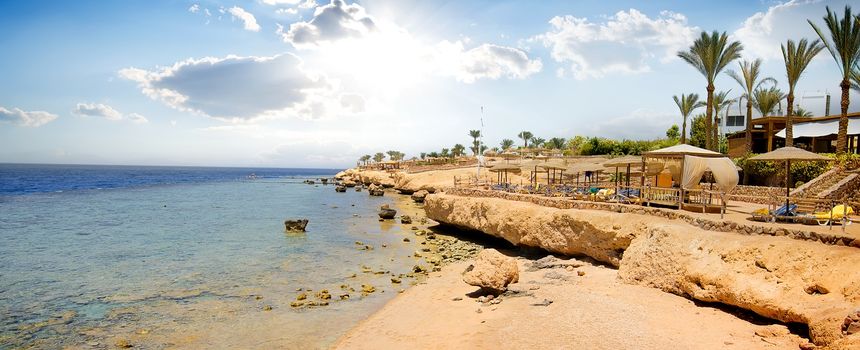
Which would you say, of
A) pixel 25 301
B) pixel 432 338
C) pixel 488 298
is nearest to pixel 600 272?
pixel 488 298

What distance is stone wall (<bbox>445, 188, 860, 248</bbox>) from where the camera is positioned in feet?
37.4

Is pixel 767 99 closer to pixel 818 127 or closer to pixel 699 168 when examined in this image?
pixel 818 127

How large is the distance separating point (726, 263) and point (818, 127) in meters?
33.3

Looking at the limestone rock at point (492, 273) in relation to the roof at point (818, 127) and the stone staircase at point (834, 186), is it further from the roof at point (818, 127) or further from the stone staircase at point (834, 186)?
the roof at point (818, 127)

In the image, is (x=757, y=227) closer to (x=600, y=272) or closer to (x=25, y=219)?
(x=600, y=272)

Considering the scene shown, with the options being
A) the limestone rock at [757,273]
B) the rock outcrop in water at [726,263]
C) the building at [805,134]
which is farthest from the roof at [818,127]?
the limestone rock at [757,273]

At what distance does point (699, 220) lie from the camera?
1470 cm

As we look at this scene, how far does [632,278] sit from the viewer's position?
14.4 metres

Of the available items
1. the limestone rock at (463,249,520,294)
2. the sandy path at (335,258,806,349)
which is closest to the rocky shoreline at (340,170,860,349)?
the sandy path at (335,258,806,349)

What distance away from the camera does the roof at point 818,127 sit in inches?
1284

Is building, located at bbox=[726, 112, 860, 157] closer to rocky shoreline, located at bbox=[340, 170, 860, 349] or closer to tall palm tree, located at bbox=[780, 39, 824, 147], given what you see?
tall palm tree, located at bbox=[780, 39, 824, 147]

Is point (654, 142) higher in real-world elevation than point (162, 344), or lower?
higher

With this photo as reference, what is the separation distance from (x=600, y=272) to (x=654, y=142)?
42.4 metres

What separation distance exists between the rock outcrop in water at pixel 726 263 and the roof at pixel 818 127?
28.5 meters
